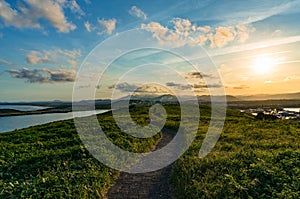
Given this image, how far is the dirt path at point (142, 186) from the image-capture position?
36.5 ft

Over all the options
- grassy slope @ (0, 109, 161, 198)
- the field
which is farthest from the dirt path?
grassy slope @ (0, 109, 161, 198)

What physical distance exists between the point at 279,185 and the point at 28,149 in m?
15.6

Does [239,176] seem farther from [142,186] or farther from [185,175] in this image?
[142,186]

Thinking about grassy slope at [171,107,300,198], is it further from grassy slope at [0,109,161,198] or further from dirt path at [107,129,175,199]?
grassy slope at [0,109,161,198]

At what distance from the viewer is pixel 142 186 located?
39.7 ft

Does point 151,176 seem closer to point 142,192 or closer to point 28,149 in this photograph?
point 142,192

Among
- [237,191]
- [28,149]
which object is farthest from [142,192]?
[28,149]

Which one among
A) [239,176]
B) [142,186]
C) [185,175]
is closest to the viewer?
[239,176]

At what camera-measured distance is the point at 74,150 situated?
15367 mm

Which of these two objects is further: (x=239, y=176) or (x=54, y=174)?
(x=54, y=174)

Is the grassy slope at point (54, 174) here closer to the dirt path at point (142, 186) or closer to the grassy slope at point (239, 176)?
the dirt path at point (142, 186)

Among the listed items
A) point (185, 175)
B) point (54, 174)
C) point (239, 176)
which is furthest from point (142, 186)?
point (239, 176)

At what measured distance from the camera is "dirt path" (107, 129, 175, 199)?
1113 centimetres

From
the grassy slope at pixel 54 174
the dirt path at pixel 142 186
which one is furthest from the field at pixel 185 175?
the dirt path at pixel 142 186
